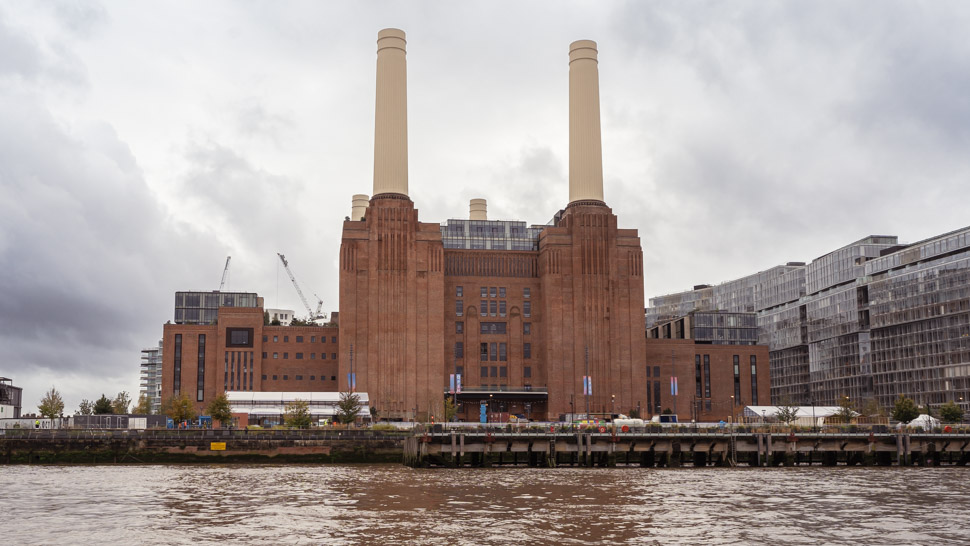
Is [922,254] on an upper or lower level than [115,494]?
upper

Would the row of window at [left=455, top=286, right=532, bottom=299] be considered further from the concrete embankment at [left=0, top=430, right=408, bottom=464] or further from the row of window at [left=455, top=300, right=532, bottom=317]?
the concrete embankment at [left=0, top=430, right=408, bottom=464]

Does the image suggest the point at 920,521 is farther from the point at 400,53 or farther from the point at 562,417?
the point at 400,53

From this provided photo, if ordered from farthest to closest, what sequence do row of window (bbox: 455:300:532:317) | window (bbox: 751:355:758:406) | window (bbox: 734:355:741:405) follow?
window (bbox: 751:355:758:406), window (bbox: 734:355:741:405), row of window (bbox: 455:300:532:317)

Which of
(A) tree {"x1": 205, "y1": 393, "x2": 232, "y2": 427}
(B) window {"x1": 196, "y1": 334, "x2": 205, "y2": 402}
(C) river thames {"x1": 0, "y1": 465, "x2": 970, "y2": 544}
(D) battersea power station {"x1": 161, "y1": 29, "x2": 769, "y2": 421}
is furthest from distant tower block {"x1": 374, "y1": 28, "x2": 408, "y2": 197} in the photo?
(C) river thames {"x1": 0, "y1": 465, "x2": 970, "y2": 544}

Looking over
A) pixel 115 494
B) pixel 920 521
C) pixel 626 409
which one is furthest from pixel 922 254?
pixel 115 494

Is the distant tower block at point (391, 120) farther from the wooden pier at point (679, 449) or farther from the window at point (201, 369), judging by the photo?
the wooden pier at point (679, 449)

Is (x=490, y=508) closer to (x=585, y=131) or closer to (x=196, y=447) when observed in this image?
(x=196, y=447)

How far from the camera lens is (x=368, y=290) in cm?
15738

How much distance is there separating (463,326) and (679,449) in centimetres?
8113

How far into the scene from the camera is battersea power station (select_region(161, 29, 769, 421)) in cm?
15738

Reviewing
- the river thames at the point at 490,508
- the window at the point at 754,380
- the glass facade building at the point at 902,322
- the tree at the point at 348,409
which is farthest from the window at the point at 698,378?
the river thames at the point at 490,508

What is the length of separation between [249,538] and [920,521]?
30.2 m

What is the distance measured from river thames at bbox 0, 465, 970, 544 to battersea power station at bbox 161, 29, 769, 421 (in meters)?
76.6

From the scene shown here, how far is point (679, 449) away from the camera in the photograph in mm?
88375
